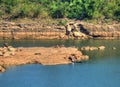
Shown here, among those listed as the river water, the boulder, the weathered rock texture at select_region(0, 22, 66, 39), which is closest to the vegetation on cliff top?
the weathered rock texture at select_region(0, 22, 66, 39)

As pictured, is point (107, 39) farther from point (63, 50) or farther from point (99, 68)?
point (99, 68)

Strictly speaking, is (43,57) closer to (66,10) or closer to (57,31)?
(57,31)

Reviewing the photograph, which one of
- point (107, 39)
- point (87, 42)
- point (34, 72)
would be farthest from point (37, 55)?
point (107, 39)

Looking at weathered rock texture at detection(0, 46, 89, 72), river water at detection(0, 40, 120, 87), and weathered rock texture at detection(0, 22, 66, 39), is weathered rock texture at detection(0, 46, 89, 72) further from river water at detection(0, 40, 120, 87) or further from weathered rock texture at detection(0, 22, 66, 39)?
weathered rock texture at detection(0, 22, 66, 39)

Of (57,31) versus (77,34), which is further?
(77,34)

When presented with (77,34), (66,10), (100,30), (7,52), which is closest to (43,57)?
(7,52)

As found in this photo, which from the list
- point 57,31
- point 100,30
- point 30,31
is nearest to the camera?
point 30,31

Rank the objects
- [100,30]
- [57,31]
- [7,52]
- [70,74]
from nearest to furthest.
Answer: [70,74] < [7,52] < [57,31] < [100,30]

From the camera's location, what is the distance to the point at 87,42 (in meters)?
90.5

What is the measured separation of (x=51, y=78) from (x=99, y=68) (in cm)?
899

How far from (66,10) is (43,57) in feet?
117

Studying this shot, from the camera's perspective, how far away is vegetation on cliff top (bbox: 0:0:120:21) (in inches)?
4082

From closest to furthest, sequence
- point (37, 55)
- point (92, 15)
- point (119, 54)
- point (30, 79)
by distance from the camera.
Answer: point (30, 79)
point (37, 55)
point (119, 54)
point (92, 15)

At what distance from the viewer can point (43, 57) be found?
70.6 meters
